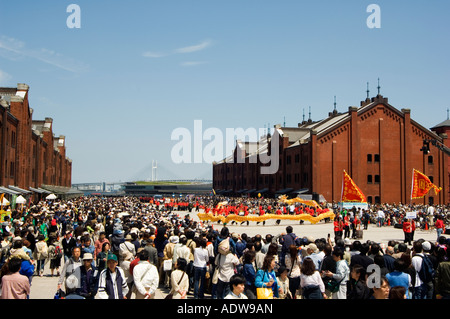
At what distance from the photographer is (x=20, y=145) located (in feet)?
152

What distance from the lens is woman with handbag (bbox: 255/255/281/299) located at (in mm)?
7551

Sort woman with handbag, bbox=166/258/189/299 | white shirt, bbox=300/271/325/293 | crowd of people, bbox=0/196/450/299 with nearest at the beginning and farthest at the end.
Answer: crowd of people, bbox=0/196/450/299
woman with handbag, bbox=166/258/189/299
white shirt, bbox=300/271/325/293

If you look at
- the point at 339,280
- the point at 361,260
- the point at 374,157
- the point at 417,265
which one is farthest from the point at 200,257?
the point at 374,157

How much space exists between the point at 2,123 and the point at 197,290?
114ft

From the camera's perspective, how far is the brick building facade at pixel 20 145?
131ft

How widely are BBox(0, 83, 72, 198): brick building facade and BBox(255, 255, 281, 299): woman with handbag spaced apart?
37.2 m

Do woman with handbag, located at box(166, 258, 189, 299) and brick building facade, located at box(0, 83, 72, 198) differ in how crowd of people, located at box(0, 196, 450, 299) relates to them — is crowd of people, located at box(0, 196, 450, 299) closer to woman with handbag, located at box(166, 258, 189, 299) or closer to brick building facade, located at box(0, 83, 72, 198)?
woman with handbag, located at box(166, 258, 189, 299)

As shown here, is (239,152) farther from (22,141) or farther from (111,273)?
(111,273)

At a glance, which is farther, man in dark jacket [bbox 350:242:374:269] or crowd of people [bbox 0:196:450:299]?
man in dark jacket [bbox 350:242:374:269]

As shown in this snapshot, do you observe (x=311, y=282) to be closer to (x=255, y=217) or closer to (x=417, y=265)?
(x=417, y=265)

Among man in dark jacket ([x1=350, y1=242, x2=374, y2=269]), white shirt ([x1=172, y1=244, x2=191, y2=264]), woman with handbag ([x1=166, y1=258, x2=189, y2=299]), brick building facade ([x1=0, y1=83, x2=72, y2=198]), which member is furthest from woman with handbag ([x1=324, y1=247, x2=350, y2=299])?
brick building facade ([x1=0, y1=83, x2=72, y2=198])

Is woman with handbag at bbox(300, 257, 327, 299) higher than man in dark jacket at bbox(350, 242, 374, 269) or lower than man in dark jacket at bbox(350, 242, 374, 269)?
lower

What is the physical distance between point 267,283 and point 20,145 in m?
44.9
